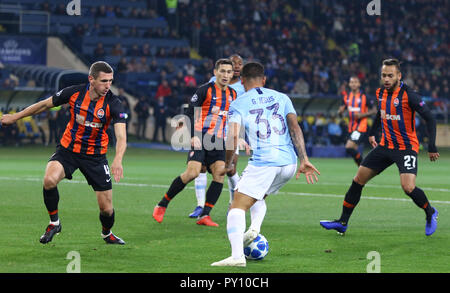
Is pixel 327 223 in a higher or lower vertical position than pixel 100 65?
lower

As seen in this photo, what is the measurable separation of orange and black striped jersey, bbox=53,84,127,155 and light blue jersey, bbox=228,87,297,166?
1511mm

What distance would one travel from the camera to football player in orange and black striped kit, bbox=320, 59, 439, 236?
10.2m

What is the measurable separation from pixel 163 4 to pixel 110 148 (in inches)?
551

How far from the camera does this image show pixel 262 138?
8094mm

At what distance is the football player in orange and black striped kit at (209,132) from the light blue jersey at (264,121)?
324 cm

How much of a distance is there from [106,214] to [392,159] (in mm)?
3526

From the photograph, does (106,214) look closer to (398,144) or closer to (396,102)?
(398,144)

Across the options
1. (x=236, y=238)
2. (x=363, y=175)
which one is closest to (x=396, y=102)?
(x=363, y=175)

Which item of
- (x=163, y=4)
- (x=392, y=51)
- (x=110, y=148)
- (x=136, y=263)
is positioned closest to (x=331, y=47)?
(x=392, y=51)

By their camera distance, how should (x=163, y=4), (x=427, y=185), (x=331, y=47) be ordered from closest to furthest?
(x=427, y=185), (x=163, y=4), (x=331, y=47)

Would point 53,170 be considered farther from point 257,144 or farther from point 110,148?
point 110,148

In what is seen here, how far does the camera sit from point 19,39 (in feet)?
115

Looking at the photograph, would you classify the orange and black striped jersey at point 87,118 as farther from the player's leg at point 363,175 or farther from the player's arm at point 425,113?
the player's arm at point 425,113

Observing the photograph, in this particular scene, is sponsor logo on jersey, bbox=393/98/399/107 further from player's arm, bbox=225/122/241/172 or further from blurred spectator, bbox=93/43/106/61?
blurred spectator, bbox=93/43/106/61
